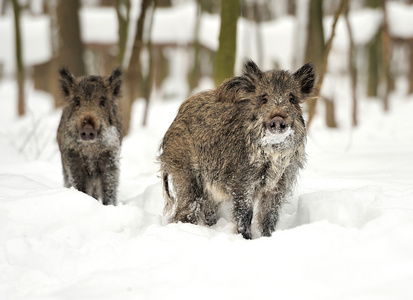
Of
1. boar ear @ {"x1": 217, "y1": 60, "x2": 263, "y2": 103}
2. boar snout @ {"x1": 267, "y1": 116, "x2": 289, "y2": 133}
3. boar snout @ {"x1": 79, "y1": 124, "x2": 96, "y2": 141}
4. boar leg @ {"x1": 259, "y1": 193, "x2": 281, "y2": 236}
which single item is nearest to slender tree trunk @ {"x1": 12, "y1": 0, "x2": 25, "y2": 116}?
boar snout @ {"x1": 79, "y1": 124, "x2": 96, "y2": 141}

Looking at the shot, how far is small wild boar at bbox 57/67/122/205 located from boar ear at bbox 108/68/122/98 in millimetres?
38

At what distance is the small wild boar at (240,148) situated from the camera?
400 centimetres

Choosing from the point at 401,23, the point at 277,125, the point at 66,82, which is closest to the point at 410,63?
the point at 401,23

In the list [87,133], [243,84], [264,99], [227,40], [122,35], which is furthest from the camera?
[122,35]

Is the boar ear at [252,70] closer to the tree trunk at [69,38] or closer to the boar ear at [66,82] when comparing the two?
the boar ear at [66,82]

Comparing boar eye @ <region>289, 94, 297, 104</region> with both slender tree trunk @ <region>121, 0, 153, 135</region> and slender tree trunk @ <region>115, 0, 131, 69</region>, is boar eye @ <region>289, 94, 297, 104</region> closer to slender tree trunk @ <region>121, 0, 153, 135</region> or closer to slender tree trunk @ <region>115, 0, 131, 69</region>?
slender tree trunk @ <region>121, 0, 153, 135</region>

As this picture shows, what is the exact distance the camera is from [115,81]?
5531mm

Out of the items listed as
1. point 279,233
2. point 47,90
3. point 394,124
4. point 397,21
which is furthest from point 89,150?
point 47,90

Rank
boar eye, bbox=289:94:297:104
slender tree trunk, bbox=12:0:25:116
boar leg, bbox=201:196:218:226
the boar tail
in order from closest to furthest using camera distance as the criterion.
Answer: boar eye, bbox=289:94:297:104 → boar leg, bbox=201:196:218:226 → the boar tail → slender tree trunk, bbox=12:0:25:116

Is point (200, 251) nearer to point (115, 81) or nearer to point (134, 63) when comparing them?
point (115, 81)

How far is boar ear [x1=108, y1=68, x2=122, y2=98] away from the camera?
5.52 m

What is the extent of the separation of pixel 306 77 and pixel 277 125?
2.91 ft

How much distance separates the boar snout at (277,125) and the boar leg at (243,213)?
2.33 ft

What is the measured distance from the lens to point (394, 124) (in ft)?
45.4
